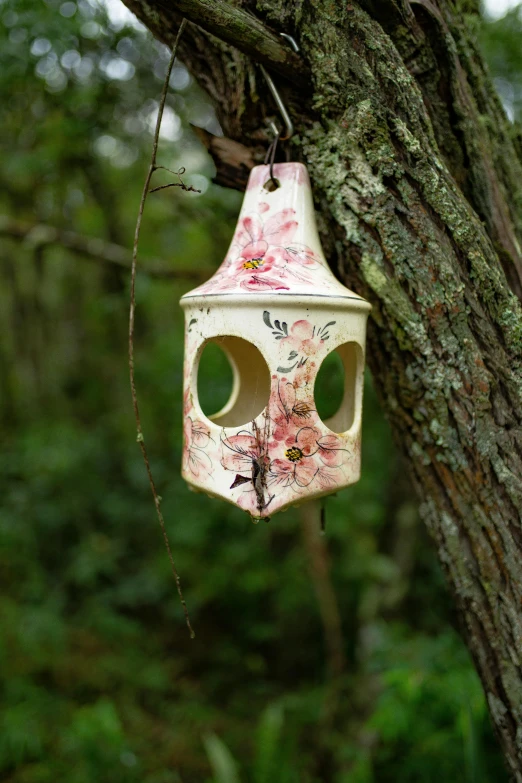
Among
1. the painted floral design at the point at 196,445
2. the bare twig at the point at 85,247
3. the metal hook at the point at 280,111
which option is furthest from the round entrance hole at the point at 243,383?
the bare twig at the point at 85,247

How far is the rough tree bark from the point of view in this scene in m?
1.12

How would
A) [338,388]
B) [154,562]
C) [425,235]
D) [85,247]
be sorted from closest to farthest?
[425,235] < [338,388] < [85,247] < [154,562]

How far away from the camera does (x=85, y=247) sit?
272cm

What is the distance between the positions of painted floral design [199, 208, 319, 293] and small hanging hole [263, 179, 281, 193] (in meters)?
0.04

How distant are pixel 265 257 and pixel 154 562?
3651mm

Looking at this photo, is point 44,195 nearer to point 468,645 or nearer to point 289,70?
point 289,70

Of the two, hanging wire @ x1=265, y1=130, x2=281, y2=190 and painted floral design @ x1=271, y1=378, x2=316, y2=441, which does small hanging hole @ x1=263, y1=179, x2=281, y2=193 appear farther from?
painted floral design @ x1=271, y1=378, x2=316, y2=441

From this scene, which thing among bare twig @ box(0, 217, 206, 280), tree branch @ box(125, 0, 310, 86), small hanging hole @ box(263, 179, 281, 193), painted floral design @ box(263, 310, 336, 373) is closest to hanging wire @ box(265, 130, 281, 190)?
small hanging hole @ box(263, 179, 281, 193)

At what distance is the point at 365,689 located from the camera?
10.3ft

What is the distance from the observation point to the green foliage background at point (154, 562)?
7.80 ft

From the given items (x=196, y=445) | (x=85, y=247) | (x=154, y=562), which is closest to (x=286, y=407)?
(x=196, y=445)

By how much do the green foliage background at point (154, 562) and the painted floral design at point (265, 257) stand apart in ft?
3.80

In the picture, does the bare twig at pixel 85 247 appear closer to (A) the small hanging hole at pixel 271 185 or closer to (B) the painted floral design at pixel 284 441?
(A) the small hanging hole at pixel 271 185

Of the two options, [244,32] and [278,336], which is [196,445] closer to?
[278,336]
